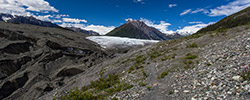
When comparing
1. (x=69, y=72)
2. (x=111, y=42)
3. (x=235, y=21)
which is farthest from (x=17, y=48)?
(x=235, y=21)

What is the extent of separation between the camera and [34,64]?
40.6m

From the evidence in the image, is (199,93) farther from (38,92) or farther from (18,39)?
(18,39)

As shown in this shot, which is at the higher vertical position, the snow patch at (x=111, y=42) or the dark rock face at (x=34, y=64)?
the snow patch at (x=111, y=42)

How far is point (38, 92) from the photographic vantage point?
1074 inches

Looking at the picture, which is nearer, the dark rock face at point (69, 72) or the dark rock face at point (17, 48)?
the dark rock face at point (69, 72)

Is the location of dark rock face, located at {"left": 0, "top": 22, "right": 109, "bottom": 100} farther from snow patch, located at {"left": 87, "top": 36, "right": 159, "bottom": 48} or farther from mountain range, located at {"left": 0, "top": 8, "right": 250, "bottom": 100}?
snow patch, located at {"left": 87, "top": 36, "right": 159, "bottom": 48}

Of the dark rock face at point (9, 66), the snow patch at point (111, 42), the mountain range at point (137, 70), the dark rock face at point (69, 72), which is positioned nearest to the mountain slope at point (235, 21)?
the snow patch at point (111, 42)

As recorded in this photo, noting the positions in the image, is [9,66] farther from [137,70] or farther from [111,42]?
[111,42]

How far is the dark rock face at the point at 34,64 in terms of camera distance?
30.2m

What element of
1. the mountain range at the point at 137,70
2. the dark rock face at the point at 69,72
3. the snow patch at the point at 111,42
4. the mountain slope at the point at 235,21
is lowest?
the dark rock face at the point at 69,72

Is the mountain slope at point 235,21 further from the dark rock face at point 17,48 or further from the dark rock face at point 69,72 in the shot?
the dark rock face at point 17,48

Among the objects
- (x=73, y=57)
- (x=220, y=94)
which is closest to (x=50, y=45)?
(x=73, y=57)

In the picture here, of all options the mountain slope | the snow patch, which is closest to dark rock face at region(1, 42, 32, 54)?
the snow patch

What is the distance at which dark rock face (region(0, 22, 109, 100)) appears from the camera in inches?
1187
